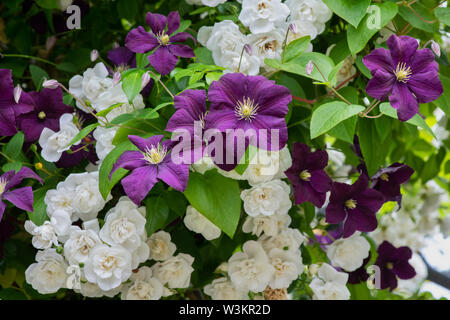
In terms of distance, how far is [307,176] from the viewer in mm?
823

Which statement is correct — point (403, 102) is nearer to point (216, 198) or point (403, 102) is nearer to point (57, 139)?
point (216, 198)

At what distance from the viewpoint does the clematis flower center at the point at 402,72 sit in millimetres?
683

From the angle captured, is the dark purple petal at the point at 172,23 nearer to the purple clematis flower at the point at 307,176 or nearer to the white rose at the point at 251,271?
the purple clematis flower at the point at 307,176

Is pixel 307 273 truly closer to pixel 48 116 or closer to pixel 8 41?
pixel 48 116

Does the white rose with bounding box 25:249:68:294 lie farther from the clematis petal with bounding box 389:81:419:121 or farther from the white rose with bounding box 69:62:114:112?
the clematis petal with bounding box 389:81:419:121

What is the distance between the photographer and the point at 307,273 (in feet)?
3.11

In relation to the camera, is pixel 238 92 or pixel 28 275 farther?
pixel 28 275

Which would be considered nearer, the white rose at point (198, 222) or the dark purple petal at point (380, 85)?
the dark purple petal at point (380, 85)

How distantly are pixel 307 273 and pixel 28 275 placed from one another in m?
0.48

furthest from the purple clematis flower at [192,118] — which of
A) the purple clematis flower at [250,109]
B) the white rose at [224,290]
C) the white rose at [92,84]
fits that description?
the white rose at [224,290]

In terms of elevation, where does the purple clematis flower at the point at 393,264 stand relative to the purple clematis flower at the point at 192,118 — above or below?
below

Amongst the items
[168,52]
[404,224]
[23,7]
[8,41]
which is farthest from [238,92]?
[404,224]
